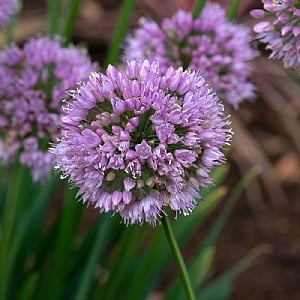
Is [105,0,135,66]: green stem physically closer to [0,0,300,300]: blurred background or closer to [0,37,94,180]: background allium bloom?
[0,37,94,180]: background allium bloom

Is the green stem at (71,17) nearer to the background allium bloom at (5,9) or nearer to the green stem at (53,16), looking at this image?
the background allium bloom at (5,9)

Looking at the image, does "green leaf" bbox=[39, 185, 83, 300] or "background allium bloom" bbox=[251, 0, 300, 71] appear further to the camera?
"green leaf" bbox=[39, 185, 83, 300]

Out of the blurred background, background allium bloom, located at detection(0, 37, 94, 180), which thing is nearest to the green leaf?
background allium bloom, located at detection(0, 37, 94, 180)

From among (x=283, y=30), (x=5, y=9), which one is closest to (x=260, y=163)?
(x=5, y=9)

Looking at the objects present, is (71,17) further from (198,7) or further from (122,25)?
(198,7)

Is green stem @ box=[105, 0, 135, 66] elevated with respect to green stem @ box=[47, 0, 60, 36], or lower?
lower

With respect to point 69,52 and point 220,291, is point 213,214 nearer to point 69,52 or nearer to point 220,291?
point 220,291
